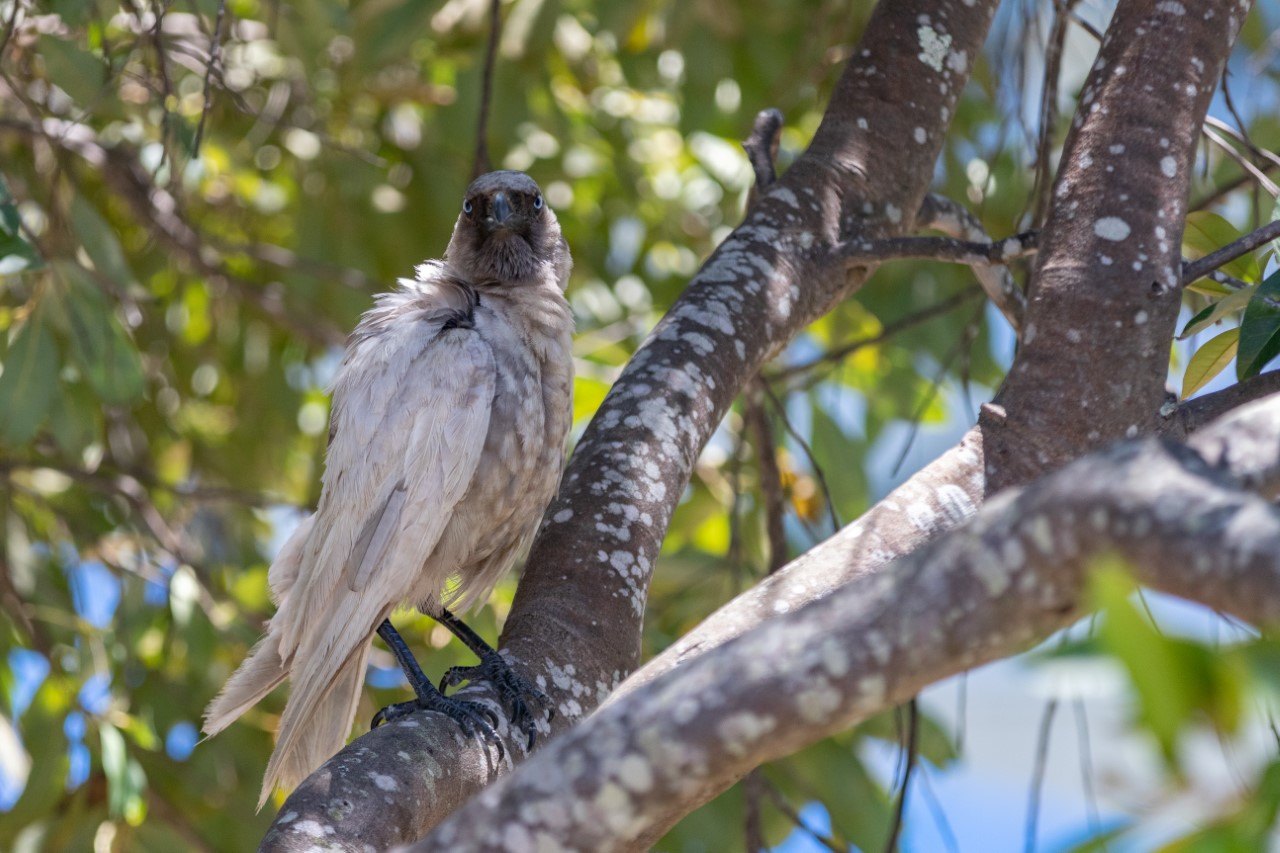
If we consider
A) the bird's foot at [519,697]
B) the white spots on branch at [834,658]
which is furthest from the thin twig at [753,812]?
the white spots on branch at [834,658]

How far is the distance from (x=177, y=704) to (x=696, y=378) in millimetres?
2022

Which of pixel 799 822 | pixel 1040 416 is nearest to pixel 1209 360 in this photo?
pixel 1040 416

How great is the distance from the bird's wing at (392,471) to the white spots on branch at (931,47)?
107 centimetres

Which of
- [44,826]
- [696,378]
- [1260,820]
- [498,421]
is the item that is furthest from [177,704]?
[1260,820]

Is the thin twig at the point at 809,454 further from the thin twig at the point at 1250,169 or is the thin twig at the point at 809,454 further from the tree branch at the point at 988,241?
the thin twig at the point at 1250,169

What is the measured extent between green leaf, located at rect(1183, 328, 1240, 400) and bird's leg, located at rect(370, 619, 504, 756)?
45.9 inches

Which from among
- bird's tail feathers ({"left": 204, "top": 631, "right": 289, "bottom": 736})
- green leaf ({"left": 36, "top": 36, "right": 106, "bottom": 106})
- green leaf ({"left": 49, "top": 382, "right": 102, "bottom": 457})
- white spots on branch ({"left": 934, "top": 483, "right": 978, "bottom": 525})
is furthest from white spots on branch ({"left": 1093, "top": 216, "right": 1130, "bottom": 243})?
green leaf ({"left": 49, "top": 382, "right": 102, "bottom": 457})

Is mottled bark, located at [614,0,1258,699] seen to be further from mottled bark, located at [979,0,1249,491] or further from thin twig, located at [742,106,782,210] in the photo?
thin twig, located at [742,106,782,210]

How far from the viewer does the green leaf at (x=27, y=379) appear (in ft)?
8.71

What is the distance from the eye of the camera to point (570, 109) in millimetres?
4172

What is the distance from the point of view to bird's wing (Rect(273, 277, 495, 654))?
7.50 ft

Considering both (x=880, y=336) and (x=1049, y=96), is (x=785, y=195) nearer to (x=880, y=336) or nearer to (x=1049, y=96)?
(x=880, y=336)

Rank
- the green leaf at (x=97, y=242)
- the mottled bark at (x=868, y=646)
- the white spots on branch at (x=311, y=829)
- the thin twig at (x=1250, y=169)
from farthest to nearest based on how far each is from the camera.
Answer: the green leaf at (x=97, y=242) < the thin twig at (x=1250, y=169) < the white spots on branch at (x=311, y=829) < the mottled bark at (x=868, y=646)

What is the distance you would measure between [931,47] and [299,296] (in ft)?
7.02
